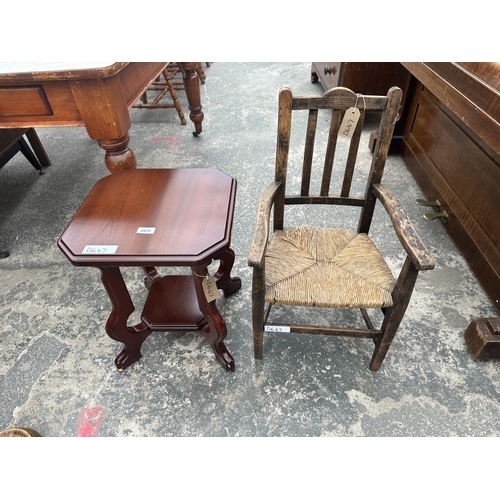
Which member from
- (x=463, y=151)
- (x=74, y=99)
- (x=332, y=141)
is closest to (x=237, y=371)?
(x=332, y=141)

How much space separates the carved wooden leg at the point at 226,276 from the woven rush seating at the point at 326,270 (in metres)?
0.28

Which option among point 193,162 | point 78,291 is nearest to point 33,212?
point 78,291

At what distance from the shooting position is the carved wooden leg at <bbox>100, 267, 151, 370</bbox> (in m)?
1.28

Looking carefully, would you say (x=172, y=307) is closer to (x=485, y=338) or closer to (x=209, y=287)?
(x=209, y=287)

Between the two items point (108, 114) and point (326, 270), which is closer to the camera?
point (326, 270)

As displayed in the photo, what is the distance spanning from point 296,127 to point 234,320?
2266 mm

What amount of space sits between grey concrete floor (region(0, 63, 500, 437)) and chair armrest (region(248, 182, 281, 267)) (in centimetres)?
67

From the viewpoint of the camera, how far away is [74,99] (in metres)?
1.47

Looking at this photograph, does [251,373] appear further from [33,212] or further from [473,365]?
[33,212]

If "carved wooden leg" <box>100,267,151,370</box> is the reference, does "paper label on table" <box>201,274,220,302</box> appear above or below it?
above

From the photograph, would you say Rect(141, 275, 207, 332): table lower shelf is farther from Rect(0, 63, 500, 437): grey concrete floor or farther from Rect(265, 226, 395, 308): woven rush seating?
Rect(265, 226, 395, 308): woven rush seating

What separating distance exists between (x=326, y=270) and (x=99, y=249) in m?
0.82

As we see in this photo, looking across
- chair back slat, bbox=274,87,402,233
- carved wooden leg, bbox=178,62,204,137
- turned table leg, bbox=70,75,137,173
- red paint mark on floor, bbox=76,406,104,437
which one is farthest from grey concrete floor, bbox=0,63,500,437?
carved wooden leg, bbox=178,62,204,137

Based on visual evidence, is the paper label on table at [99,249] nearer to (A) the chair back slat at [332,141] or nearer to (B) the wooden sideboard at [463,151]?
(A) the chair back slat at [332,141]
